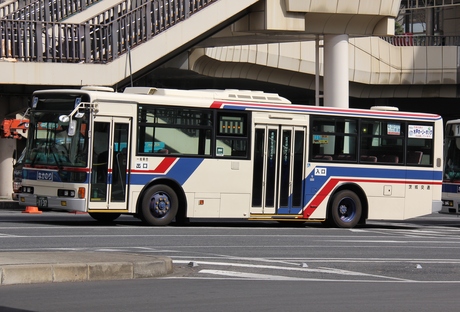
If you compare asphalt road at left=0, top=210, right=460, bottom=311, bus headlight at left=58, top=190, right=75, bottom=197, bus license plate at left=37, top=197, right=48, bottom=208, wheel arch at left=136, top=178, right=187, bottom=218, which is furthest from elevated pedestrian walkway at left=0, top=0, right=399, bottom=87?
bus headlight at left=58, top=190, right=75, bottom=197

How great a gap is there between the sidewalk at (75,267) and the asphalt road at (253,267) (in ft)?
0.61

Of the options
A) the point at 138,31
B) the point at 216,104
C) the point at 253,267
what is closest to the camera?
the point at 253,267

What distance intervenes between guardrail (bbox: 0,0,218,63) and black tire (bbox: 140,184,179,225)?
9.21 metres

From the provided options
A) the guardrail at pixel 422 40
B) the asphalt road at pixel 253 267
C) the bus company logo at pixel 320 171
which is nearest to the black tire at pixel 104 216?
→ the asphalt road at pixel 253 267

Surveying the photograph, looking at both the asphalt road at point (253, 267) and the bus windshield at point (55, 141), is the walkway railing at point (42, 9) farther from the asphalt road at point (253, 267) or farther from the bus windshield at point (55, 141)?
the bus windshield at point (55, 141)

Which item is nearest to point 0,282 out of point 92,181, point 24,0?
point 92,181

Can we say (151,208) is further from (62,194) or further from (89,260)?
(89,260)

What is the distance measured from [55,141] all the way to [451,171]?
11102 mm

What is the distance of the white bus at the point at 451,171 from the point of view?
25.9 meters

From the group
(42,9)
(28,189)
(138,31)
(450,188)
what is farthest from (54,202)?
(42,9)

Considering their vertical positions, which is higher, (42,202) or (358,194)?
(358,194)

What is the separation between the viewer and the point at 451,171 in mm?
26469

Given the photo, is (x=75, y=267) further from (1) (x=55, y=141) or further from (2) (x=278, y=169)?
(2) (x=278, y=169)

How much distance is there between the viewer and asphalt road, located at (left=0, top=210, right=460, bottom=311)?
10281 mm
